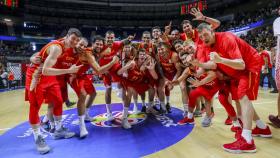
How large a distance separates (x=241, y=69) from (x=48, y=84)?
2.78 m

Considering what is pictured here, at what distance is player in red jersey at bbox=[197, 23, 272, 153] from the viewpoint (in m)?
2.75

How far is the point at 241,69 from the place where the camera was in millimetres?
2779

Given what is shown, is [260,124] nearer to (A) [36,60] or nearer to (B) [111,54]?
(B) [111,54]

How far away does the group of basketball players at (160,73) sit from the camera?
289 centimetres

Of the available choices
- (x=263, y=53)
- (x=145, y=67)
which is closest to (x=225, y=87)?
(x=145, y=67)

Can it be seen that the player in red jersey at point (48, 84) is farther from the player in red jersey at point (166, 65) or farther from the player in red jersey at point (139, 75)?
the player in red jersey at point (166, 65)

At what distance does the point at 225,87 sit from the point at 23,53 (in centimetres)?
2693

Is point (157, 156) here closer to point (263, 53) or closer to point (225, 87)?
point (225, 87)

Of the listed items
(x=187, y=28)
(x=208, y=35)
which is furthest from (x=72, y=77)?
(x=187, y=28)

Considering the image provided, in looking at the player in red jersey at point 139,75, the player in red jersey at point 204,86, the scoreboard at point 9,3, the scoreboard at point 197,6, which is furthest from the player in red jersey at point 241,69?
the scoreboard at point 9,3

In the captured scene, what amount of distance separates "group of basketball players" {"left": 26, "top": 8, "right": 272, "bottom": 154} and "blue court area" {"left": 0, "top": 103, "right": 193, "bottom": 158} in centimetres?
20

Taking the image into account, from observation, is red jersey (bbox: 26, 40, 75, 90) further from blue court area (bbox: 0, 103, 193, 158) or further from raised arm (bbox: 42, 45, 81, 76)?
blue court area (bbox: 0, 103, 193, 158)

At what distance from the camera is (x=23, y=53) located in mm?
26047

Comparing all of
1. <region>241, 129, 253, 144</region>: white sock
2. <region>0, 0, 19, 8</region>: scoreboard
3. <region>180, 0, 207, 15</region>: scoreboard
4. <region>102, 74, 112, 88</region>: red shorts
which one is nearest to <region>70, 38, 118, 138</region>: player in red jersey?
<region>102, 74, 112, 88</region>: red shorts
